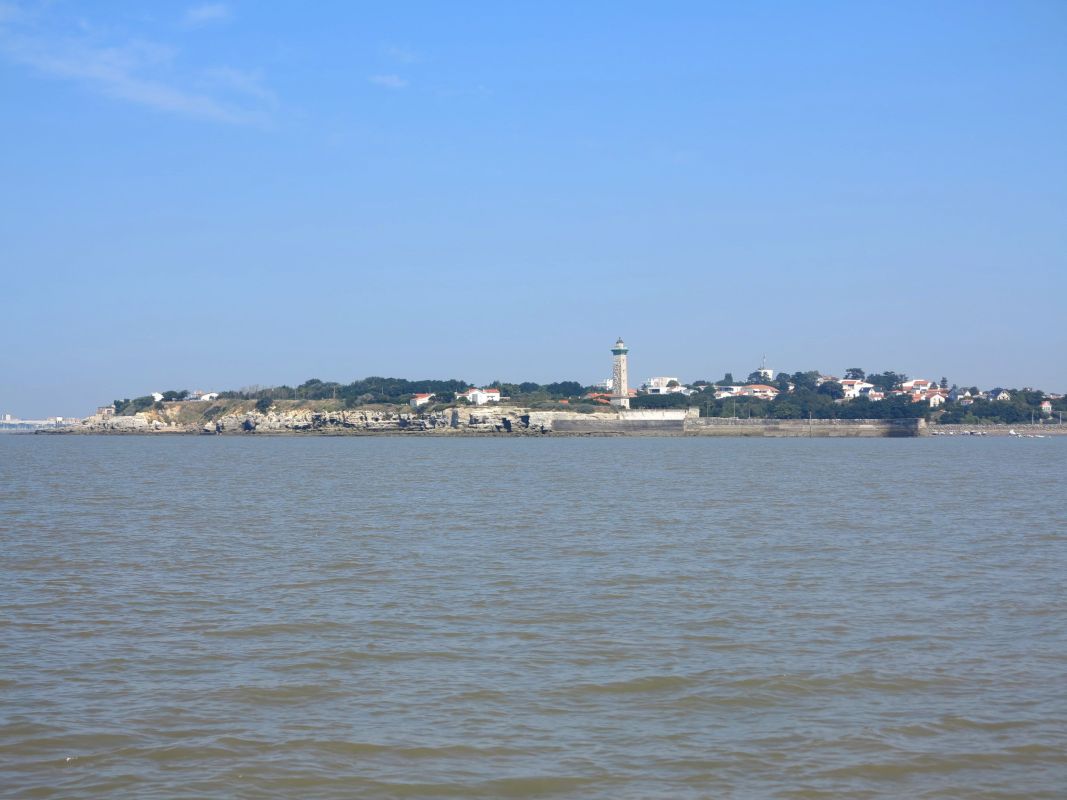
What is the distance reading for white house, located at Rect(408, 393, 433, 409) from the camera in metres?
136

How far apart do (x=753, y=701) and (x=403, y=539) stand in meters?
11.0

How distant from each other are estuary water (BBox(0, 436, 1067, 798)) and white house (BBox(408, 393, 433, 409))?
378ft

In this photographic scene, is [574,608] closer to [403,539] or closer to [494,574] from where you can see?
[494,574]

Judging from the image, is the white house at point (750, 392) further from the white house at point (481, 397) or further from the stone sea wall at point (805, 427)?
the white house at point (481, 397)

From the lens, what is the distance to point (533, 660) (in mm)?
9328

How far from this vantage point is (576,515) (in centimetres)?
2289

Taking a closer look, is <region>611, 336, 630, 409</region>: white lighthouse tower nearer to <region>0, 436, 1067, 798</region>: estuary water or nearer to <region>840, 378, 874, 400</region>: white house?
<region>840, 378, 874, 400</region>: white house

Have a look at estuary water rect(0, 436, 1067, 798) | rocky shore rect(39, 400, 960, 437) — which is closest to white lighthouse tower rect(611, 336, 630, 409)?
rocky shore rect(39, 400, 960, 437)

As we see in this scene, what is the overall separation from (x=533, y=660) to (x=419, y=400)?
130090mm

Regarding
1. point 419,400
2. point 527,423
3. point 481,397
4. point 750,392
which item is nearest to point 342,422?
point 419,400

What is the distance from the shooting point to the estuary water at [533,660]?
664 cm

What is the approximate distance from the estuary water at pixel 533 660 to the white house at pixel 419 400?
115m

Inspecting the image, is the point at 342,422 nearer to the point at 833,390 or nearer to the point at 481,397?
the point at 481,397

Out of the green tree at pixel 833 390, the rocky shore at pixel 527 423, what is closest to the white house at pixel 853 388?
the green tree at pixel 833 390
